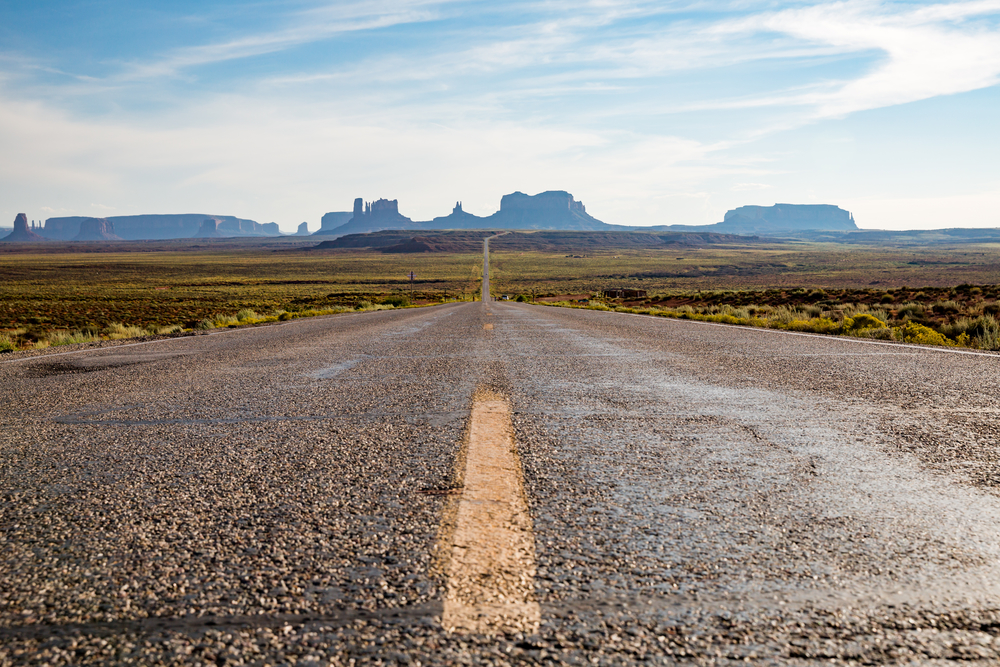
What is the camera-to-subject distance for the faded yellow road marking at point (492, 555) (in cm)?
160

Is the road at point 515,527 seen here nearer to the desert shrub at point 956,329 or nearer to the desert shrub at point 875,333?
the desert shrub at point 875,333

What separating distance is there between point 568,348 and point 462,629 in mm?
7472

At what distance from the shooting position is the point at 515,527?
217cm

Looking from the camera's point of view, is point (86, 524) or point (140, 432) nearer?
point (86, 524)

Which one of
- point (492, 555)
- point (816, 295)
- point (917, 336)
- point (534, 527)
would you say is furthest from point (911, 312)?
point (492, 555)

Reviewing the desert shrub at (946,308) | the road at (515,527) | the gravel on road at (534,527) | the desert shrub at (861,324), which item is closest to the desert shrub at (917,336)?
the desert shrub at (861,324)

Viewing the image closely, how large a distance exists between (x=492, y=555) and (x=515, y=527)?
9.7 inches

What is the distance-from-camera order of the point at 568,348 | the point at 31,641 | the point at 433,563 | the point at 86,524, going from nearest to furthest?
the point at 31,641 < the point at 433,563 < the point at 86,524 < the point at 568,348

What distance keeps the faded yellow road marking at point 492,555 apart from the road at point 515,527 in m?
0.01

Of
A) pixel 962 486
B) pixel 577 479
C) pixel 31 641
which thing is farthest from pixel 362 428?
pixel 962 486

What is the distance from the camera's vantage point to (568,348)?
8.93 m

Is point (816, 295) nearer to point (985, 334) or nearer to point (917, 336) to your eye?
point (985, 334)

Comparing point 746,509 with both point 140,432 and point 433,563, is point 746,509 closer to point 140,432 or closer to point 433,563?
point 433,563

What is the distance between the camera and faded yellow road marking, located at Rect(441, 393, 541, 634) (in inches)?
62.8
